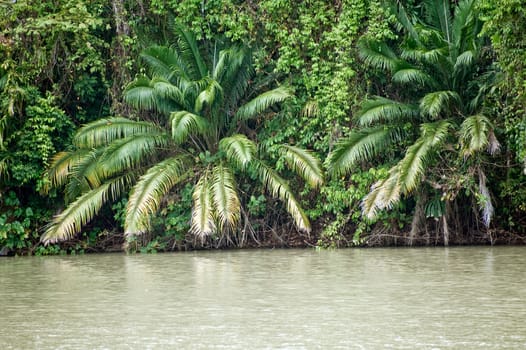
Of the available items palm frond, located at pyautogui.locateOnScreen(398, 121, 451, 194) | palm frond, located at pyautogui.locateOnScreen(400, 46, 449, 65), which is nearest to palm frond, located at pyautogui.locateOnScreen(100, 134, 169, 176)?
palm frond, located at pyautogui.locateOnScreen(398, 121, 451, 194)

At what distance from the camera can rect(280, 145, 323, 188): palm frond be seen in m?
16.7

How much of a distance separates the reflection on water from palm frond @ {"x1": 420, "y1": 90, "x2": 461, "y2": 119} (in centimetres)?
247

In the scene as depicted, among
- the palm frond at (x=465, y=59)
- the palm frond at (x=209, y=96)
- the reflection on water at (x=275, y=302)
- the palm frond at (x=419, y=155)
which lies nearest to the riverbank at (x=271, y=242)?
the reflection on water at (x=275, y=302)

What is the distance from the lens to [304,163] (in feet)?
55.4

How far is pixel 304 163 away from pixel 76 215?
173 inches

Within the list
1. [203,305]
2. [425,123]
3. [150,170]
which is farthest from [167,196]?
[203,305]

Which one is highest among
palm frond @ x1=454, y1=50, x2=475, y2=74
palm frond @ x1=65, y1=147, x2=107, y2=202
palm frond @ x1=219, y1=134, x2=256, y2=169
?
palm frond @ x1=454, y1=50, x2=475, y2=74

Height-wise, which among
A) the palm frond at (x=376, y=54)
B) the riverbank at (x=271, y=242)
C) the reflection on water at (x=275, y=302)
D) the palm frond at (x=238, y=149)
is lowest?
the reflection on water at (x=275, y=302)

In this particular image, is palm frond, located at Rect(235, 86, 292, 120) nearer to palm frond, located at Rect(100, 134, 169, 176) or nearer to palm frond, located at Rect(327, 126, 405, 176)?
palm frond, located at Rect(327, 126, 405, 176)

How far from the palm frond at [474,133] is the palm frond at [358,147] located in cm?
152

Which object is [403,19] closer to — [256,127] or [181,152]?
[256,127]

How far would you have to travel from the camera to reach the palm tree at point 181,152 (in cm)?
1644

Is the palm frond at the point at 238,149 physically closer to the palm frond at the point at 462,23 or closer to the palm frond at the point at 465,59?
the palm frond at the point at 465,59

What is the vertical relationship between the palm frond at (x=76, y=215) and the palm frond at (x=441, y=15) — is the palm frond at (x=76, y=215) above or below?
below
